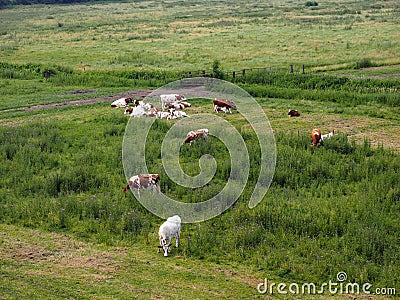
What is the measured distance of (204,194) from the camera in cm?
1645

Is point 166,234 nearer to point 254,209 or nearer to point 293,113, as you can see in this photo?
point 254,209

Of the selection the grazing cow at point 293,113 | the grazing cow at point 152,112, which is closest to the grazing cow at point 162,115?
the grazing cow at point 152,112

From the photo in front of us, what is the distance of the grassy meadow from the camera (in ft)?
39.2

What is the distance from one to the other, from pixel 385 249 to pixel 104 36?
187 feet

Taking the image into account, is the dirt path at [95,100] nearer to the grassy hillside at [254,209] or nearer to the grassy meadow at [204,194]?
the grassy meadow at [204,194]

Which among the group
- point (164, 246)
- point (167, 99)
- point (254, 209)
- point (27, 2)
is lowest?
point (164, 246)

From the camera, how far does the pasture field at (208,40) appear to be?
44.7 metres

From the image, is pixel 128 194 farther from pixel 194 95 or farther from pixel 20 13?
pixel 20 13

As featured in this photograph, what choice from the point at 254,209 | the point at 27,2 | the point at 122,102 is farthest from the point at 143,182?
the point at 27,2

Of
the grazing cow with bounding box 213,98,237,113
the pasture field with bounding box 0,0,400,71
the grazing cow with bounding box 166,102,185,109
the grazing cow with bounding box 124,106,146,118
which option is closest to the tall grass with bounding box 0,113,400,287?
the grazing cow with bounding box 124,106,146,118

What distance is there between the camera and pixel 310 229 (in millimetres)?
13992

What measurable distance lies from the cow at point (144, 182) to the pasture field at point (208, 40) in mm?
24514

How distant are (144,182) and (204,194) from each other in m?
1.73

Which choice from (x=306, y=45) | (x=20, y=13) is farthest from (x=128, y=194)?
(x=20, y=13)
